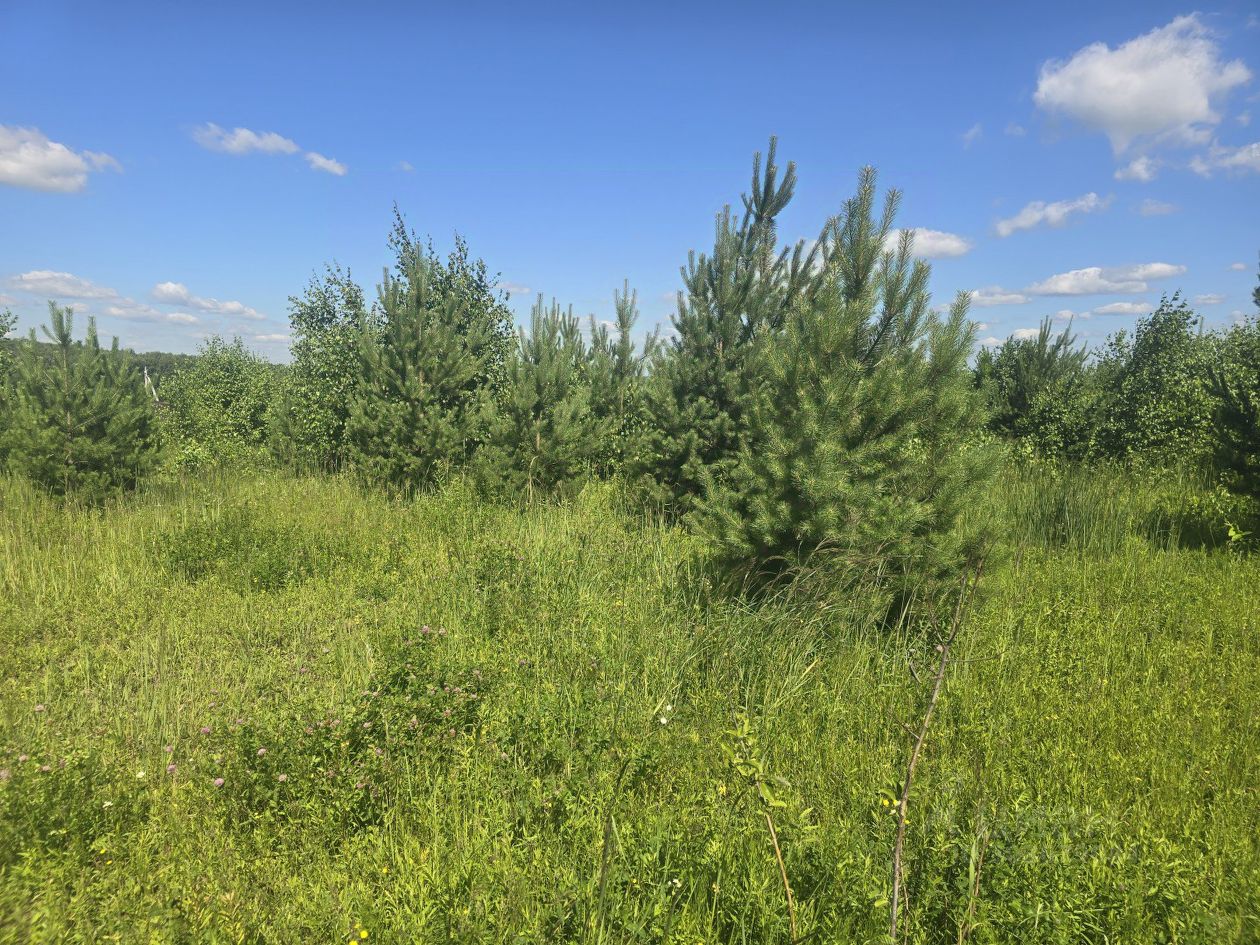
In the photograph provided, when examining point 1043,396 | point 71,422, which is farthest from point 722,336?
point 71,422

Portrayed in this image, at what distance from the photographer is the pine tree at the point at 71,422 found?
8953 mm

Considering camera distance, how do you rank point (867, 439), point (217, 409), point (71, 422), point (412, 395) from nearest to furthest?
1. point (867, 439)
2. point (71, 422)
3. point (412, 395)
4. point (217, 409)

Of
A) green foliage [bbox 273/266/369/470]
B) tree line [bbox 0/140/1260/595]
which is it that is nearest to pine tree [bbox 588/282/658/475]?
tree line [bbox 0/140/1260/595]

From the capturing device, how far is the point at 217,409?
55.7 feet

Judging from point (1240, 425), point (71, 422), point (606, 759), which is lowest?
point (606, 759)

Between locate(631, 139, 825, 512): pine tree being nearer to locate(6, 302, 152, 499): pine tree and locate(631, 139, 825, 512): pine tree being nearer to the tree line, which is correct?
the tree line

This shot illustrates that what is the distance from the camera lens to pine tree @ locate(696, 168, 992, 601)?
4.57 meters

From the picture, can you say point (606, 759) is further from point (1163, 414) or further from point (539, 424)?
point (1163, 414)

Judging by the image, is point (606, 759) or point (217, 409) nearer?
point (606, 759)

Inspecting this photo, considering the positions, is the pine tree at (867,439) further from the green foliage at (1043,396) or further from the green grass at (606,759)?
the green foliage at (1043,396)

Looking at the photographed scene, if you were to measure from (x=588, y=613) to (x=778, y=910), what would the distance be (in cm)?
313

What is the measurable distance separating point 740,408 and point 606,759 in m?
5.12

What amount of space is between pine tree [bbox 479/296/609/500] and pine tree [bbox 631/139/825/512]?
6.09 ft

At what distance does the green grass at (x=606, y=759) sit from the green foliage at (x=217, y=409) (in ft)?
21.0
